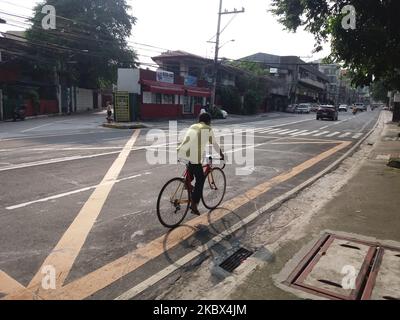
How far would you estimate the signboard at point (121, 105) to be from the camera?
103 ft

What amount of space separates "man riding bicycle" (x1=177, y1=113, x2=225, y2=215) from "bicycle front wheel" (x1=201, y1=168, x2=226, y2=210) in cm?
60

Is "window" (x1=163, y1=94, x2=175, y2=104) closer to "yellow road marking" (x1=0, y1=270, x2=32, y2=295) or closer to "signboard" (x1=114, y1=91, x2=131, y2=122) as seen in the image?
"signboard" (x1=114, y1=91, x2=131, y2=122)

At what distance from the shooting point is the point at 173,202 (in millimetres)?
6207

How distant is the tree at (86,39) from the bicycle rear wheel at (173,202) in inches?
1298

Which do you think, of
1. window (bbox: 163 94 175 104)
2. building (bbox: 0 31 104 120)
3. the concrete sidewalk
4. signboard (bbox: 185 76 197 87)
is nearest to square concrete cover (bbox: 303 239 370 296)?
the concrete sidewalk

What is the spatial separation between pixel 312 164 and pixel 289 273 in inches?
348

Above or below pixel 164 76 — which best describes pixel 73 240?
below

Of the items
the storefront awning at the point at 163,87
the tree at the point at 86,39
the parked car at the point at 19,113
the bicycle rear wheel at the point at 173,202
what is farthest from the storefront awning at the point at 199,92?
the bicycle rear wheel at the point at 173,202

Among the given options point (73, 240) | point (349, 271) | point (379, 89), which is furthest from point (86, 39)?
point (379, 89)

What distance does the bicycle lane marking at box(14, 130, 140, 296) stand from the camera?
4.32 meters

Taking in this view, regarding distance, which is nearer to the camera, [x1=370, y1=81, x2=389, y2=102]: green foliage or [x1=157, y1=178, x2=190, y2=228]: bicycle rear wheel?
[x1=157, y1=178, x2=190, y2=228]: bicycle rear wheel

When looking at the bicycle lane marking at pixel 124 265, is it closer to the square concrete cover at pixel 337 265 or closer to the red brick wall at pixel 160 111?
the square concrete cover at pixel 337 265

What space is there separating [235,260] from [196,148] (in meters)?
2.04

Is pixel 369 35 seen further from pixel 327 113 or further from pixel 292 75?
pixel 292 75
